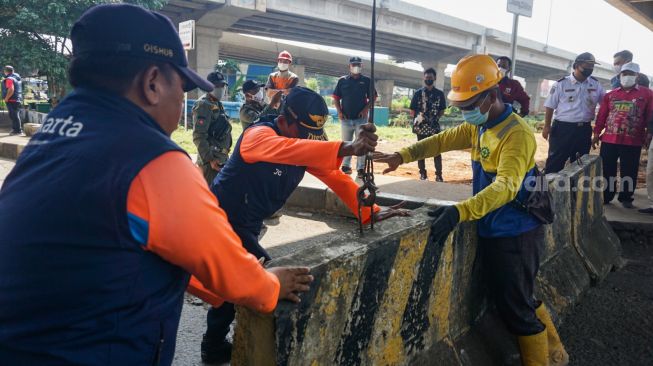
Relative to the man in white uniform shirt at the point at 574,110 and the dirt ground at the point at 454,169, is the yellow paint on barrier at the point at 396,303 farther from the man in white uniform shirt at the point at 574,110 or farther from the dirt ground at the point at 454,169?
the dirt ground at the point at 454,169

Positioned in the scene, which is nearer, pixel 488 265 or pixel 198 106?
pixel 488 265

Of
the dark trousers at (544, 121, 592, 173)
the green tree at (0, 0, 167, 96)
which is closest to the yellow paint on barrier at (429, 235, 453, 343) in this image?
the dark trousers at (544, 121, 592, 173)

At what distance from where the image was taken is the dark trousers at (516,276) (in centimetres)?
281

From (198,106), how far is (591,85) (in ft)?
17.8

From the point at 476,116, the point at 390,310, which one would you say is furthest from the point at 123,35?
the point at 476,116

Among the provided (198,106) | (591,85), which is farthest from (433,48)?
(198,106)

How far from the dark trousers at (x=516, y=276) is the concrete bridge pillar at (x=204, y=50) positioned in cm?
2271

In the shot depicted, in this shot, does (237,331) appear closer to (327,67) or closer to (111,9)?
(111,9)

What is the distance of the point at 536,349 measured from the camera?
2887mm

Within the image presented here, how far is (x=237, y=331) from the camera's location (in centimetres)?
183

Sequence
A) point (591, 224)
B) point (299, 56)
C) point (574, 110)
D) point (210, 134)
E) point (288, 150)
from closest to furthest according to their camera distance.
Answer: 1. point (288, 150)
2. point (591, 224)
3. point (210, 134)
4. point (574, 110)
5. point (299, 56)

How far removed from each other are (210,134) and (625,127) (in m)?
5.68

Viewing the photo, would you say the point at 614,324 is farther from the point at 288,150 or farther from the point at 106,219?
the point at 106,219

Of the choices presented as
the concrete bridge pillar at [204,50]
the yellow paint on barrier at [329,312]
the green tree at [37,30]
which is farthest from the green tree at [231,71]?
the yellow paint on barrier at [329,312]
